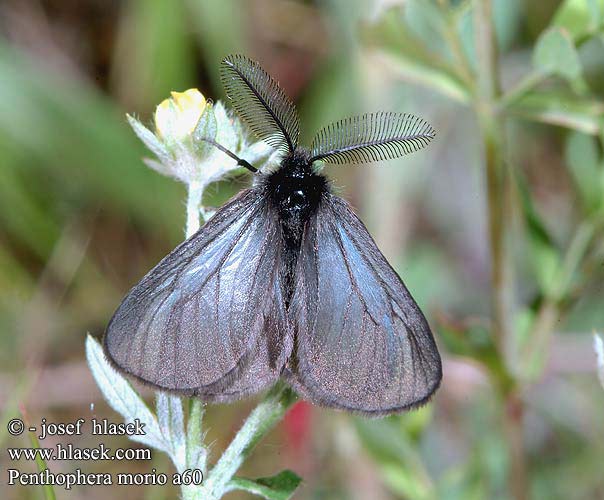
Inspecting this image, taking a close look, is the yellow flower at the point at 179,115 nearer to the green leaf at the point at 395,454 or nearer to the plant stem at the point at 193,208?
the plant stem at the point at 193,208

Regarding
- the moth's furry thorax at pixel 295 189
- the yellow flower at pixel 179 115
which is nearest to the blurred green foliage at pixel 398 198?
the moth's furry thorax at pixel 295 189

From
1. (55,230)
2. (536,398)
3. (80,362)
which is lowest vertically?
(536,398)

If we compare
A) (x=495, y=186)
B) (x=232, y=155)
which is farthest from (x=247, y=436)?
(x=495, y=186)

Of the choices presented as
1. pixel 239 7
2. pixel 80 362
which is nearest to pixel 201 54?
pixel 239 7

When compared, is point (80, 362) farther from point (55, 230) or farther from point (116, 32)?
point (116, 32)

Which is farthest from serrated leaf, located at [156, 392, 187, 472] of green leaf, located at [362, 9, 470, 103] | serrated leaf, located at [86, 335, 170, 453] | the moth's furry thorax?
green leaf, located at [362, 9, 470, 103]

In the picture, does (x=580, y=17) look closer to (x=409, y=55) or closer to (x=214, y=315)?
(x=409, y=55)
